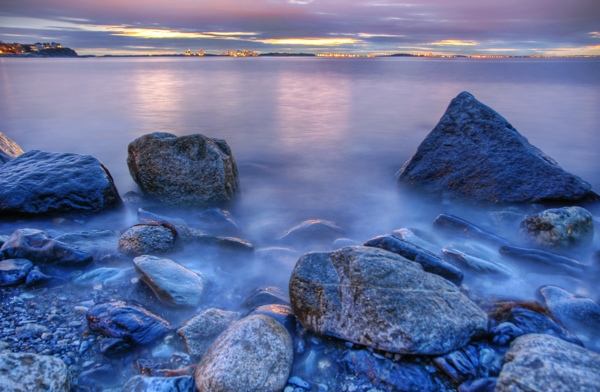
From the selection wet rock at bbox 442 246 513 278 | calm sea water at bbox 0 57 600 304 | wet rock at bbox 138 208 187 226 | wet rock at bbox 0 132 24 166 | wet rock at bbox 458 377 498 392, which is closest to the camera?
wet rock at bbox 458 377 498 392

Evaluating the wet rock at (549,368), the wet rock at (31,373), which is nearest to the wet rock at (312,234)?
the wet rock at (549,368)

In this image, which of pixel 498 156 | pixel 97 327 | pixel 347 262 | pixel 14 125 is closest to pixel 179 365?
pixel 97 327

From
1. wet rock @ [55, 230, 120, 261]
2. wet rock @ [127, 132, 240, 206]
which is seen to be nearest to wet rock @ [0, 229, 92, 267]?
wet rock @ [55, 230, 120, 261]

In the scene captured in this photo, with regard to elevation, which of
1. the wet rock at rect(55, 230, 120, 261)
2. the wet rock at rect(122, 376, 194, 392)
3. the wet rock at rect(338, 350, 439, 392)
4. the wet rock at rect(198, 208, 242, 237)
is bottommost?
the wet rock at rect(198, 208, 242, 237)

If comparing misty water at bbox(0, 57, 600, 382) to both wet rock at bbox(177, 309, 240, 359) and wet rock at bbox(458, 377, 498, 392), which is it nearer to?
wet rock at bbox(177, 309, 240, 359)

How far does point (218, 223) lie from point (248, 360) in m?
2.82

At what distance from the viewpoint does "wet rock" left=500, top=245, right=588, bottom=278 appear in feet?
11.6

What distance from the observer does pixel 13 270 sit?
3.06 m

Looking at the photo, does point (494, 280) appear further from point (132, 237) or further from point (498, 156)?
point (132, 237)

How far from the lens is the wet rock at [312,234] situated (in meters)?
4.36

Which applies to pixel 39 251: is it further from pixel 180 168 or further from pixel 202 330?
pixel 180 168

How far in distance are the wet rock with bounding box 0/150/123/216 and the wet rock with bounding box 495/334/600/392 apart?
15.9 ft

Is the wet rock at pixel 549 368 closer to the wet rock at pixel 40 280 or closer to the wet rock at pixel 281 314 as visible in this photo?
the wet rock at pixel 281 314

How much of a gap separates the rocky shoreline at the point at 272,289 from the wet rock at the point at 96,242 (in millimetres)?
21
